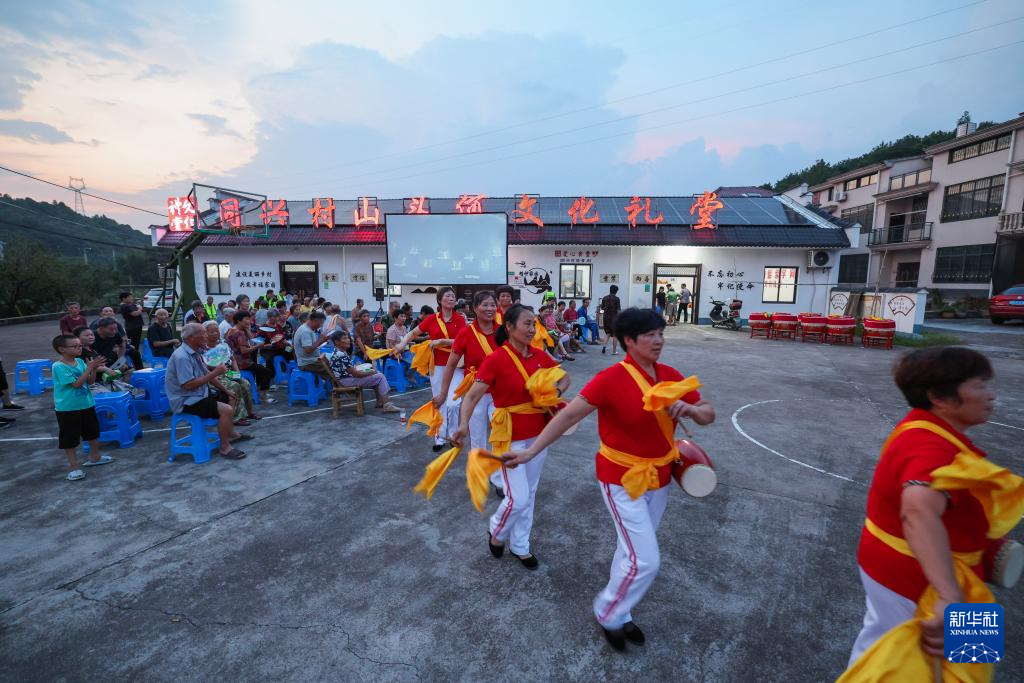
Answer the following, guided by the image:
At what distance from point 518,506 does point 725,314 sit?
17.5m

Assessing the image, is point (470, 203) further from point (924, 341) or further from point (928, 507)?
point (928, 507)

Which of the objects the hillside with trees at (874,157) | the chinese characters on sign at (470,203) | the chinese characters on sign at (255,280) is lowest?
the chinese characters on sign at (255,280)

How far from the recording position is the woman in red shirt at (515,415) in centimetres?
316

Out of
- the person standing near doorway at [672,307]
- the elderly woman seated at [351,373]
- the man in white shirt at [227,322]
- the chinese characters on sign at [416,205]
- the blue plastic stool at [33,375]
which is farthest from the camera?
the chinese characters on sign at [416,205]

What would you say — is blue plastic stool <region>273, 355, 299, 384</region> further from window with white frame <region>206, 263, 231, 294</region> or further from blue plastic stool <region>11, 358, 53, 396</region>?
window with white frame <region>206, 263, 231, 294</region>

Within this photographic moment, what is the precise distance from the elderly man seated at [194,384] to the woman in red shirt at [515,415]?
3472mm

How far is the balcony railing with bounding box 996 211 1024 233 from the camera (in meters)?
21.9

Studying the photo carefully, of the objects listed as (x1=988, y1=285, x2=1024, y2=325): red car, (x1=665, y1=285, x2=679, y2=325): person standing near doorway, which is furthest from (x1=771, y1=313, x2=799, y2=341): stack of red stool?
(x1=988, y1=285, x2=1024, y2=325): red car

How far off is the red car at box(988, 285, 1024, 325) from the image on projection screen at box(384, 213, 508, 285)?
20.1 meters

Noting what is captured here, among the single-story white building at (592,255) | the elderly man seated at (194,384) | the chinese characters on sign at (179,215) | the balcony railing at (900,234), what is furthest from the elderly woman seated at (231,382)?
the balcony railing at (900,234)

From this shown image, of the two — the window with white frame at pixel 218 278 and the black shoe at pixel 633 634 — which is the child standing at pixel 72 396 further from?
the window with white frame at pixel 218 278

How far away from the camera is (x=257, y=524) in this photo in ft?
12.5

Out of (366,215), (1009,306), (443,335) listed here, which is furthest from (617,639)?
(1009,306)

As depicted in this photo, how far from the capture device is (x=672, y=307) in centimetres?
1925
